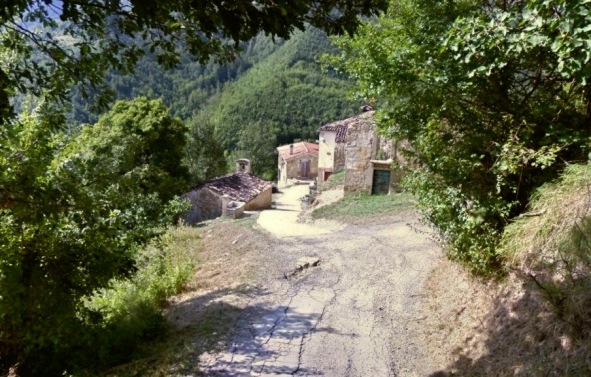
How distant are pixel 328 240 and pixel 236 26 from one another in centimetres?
938

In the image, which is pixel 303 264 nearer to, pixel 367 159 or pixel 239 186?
pixel 367 159

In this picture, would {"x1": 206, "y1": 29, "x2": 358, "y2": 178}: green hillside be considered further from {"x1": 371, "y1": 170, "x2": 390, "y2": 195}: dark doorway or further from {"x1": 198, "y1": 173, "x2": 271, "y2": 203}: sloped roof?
{"x1": 371, "y1": 170, "x2": 390, "y2": 195}: dark doorway

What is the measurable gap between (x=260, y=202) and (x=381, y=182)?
774cm

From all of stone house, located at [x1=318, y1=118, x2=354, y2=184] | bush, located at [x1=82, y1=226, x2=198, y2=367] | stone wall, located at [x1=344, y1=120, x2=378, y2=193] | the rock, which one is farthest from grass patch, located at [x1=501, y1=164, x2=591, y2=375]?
stone house, located at [x1=318, y1=118, x2=354, y2=184]

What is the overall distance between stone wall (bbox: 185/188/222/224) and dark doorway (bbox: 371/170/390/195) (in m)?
8.37

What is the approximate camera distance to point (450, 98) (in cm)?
579

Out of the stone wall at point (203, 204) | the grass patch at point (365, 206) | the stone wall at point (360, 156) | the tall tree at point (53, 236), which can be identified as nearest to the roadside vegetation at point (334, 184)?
the stone wall at point (360, 156)

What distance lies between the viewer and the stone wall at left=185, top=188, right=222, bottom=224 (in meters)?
22.2

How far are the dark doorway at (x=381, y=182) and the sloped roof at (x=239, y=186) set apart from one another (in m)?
6.66

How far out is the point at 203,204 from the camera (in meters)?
22.4

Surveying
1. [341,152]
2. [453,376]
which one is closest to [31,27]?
[453,376]

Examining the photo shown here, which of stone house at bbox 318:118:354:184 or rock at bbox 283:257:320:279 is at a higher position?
stone house at bbox 318:118:354:184

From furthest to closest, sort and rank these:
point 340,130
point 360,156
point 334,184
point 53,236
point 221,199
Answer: point 340,130
point 334,184
point 221,199
point 360,156
point 53,236

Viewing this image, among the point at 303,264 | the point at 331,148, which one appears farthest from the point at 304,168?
the point at 303,264
